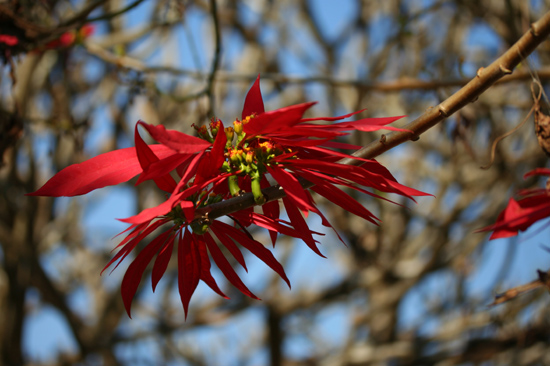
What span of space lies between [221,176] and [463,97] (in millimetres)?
323

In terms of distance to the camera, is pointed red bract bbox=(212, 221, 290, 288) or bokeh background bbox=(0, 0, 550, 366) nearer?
pointed red bract bbox=(212, 221, 290, 288)

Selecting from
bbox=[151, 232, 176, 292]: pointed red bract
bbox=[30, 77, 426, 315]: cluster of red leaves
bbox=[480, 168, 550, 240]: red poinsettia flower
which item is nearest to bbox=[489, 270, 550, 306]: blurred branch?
bbox=[480, 168, 550, 240]: red poinsettia flower

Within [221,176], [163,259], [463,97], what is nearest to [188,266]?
[163,259]

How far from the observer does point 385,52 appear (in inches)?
113

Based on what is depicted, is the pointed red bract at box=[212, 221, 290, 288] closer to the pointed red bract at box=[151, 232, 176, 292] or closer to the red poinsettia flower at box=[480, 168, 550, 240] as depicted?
the pointed red bract at box=[151, 232, 176, 292]

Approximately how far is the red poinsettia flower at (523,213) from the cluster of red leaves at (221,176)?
0.15 metres

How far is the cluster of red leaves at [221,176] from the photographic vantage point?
56 cm

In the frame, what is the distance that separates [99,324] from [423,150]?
230 centimetres

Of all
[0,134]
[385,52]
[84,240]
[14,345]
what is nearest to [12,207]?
[14,345]

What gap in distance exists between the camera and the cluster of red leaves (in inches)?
21.9

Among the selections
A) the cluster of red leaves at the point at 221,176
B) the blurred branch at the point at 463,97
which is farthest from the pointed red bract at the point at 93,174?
the blurred branch at the point at 463,97

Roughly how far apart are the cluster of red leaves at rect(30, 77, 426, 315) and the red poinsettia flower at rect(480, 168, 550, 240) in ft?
0.50

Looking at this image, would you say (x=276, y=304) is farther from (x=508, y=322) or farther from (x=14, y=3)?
(x=14, y=3)

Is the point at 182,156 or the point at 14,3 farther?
the point at 14,3
